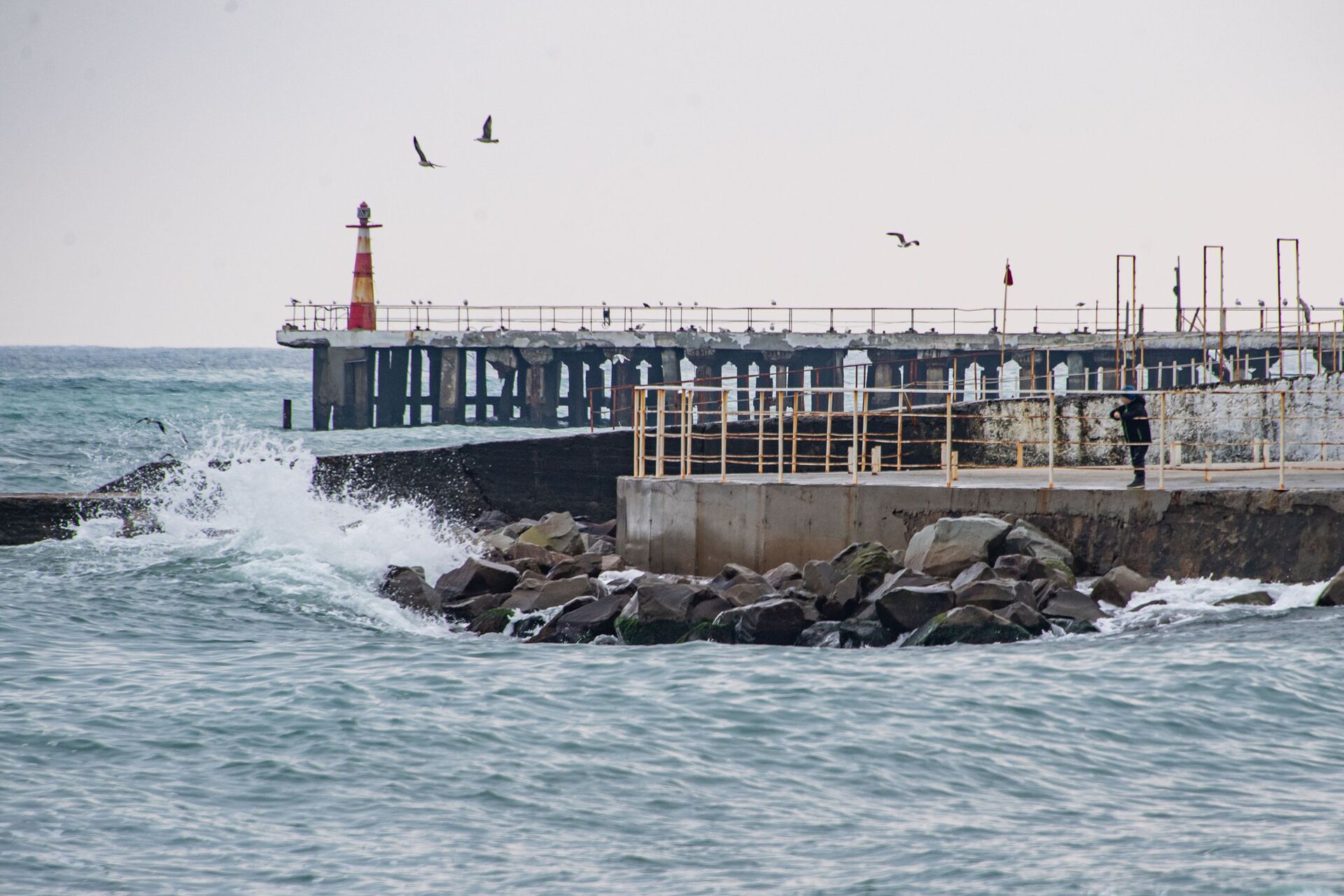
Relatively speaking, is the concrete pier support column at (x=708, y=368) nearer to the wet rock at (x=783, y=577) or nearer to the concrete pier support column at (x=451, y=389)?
the concrete pier support column at (x=451, y=389)

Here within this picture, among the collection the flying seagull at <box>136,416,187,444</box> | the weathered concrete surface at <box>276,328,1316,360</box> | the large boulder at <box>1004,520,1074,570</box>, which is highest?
the weathered concrete surface at <box>276,328,1316,360</box>

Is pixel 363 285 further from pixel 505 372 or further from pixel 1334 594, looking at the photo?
pixel 1334 594

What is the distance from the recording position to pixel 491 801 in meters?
6.87

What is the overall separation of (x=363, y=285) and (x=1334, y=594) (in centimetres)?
3216

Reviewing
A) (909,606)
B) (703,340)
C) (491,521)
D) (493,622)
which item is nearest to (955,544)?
(909,606)

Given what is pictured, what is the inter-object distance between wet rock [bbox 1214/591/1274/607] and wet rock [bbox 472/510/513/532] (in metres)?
8.16

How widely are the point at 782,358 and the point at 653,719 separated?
3022 centimetres

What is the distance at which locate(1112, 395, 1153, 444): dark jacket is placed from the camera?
42.4 ft

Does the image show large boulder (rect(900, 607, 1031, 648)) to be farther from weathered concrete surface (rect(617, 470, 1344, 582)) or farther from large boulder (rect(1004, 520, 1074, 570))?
weathered concrete surface (rect(617, 470, 1344, 582))

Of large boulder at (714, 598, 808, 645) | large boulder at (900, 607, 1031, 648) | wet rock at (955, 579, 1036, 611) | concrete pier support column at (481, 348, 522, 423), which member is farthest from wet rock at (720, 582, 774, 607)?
concrete pier support column at (481, 348, 522, 423)

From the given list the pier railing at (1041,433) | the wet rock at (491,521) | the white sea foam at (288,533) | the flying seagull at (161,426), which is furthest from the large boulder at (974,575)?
the flying seagull at (161,426)

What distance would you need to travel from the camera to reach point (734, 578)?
11953 millimetres

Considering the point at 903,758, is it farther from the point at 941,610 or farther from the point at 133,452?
the point at 133,452

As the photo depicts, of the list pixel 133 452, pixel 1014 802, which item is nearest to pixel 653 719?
pixel 1014 802
